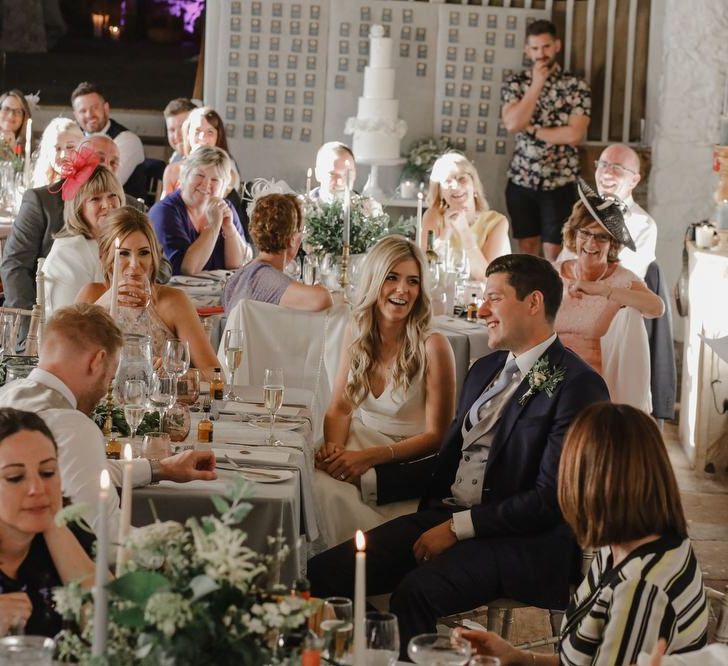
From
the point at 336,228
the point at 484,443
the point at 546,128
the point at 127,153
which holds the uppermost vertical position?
the point at 546,128

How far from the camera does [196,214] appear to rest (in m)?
6.89

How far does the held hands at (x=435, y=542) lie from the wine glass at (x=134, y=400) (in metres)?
0.84

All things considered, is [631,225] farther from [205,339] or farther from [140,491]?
[140,491]

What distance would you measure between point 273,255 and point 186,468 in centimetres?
241

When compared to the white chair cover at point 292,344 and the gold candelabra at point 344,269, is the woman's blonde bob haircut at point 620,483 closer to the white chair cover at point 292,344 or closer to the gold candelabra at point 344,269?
the white chair cover at point 292,344

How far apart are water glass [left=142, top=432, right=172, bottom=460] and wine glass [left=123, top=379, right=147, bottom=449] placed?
81 millimetres

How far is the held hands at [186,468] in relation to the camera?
3205 millimetres

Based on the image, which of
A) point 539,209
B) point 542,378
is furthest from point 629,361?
point 539,209

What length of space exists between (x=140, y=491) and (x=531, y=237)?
619 centimetres

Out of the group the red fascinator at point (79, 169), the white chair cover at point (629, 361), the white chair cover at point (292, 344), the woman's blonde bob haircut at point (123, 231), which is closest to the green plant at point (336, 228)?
the white chair cover at point (292, 344)

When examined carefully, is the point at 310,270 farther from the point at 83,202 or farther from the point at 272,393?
the point at 272,393

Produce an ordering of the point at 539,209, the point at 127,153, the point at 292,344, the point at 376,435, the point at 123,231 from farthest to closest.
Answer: the point at 539,209 < the point at 127,153 < the point at 292,344 < the point at 123,231 < the point at 376,435

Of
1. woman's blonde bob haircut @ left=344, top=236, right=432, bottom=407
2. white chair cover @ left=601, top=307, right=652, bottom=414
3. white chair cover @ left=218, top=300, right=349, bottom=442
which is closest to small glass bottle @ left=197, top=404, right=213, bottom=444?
woman's blonde bob haircut @ left=344, top=236, right=432, bottom=407

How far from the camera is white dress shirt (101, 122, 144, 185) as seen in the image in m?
8.80
